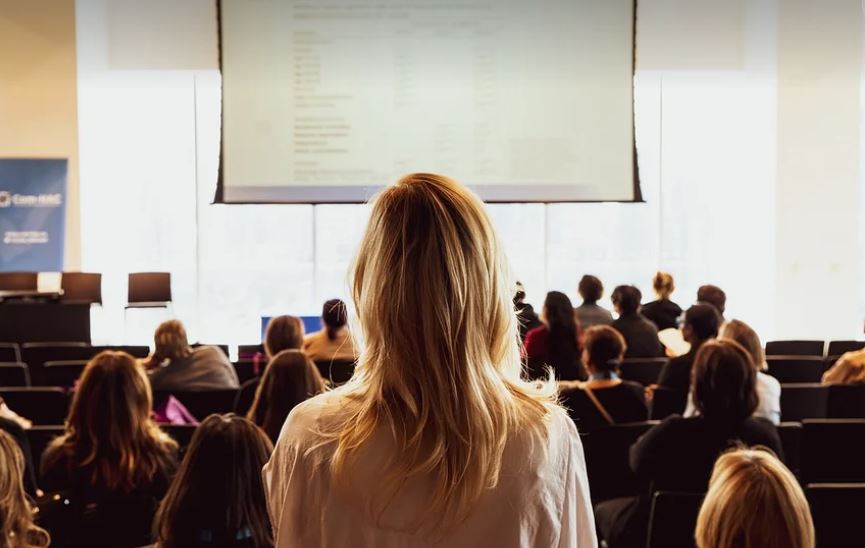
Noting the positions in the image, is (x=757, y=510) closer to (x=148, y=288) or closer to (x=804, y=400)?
(x=804, y=400)

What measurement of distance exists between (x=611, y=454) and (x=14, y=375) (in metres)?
4.04

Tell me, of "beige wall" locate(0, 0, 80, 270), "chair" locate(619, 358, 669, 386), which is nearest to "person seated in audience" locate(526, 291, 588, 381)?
"chair" locate(619, 358, 669, 386)

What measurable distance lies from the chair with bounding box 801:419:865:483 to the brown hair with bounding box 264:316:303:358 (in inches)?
115

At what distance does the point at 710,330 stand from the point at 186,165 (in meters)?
8.66

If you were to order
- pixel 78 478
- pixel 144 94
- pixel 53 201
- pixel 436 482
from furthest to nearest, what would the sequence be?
1. pixel 144 94
2. pixel 53 201
3. pixel 78 478
4. pixel 436 482

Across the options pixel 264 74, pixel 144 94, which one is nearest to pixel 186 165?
pixel 144 94

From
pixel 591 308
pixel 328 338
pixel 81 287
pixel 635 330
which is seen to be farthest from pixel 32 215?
pixel 635 330

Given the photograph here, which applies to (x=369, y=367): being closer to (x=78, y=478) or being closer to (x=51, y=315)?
(x=78, y=478)

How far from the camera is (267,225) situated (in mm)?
12914

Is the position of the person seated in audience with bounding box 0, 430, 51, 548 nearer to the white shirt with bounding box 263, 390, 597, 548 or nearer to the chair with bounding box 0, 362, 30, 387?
the white shirt with bounding box 263, 390, 597, 548

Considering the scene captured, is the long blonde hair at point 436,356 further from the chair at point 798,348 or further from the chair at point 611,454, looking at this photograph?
the chair at point 798,348

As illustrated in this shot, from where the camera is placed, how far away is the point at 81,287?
436 inches

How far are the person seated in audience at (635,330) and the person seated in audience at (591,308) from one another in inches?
23.4

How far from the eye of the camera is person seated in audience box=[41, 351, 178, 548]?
125 inches
